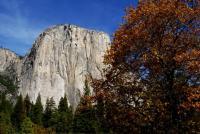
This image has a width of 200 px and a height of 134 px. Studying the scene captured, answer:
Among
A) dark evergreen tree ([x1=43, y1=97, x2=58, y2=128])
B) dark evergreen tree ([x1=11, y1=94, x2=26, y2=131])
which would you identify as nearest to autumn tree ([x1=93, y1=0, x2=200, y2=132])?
dark evergreen tree ([x1=11, y1=94, x2=26, y2=131])

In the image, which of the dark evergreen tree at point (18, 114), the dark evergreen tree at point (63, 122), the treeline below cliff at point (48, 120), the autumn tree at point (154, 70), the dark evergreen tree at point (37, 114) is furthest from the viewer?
the dark evergreen tree at point (37, 114)

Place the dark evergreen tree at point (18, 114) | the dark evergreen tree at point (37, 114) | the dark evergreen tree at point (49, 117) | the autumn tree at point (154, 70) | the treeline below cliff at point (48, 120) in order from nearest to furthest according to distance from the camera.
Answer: the autumn tree at point (154, 70), the treeline below cliff at point (48, 120), the dark evergreen tree at point (18, 114), the dark evergreen tree at point (49, 117), the dark evergreen tree at point (37, 114)

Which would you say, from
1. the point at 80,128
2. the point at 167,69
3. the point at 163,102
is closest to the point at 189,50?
the point at 167,69

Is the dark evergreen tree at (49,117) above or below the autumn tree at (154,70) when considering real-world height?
above

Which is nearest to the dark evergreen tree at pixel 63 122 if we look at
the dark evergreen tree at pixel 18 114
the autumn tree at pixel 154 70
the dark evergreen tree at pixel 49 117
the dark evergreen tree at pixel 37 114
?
the dark evergreen tree at pixel 49 117

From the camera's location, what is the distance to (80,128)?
4995 inches

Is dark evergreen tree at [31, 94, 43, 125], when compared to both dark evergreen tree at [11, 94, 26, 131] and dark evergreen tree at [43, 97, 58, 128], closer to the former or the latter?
dark evergreen tree at [43, 97, 58, 128]

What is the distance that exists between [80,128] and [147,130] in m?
102

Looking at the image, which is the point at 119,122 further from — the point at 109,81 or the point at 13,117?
the point at 13,117

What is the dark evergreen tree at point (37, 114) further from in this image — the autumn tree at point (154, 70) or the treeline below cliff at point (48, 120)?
the autumn tree at point (154, 70)

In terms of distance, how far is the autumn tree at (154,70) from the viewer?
24.7 meters

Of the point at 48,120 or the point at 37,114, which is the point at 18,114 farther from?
the point at 48,120

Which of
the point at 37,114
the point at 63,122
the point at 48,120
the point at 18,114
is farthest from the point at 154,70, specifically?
the point at 37,114

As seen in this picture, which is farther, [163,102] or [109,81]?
[109,81]
